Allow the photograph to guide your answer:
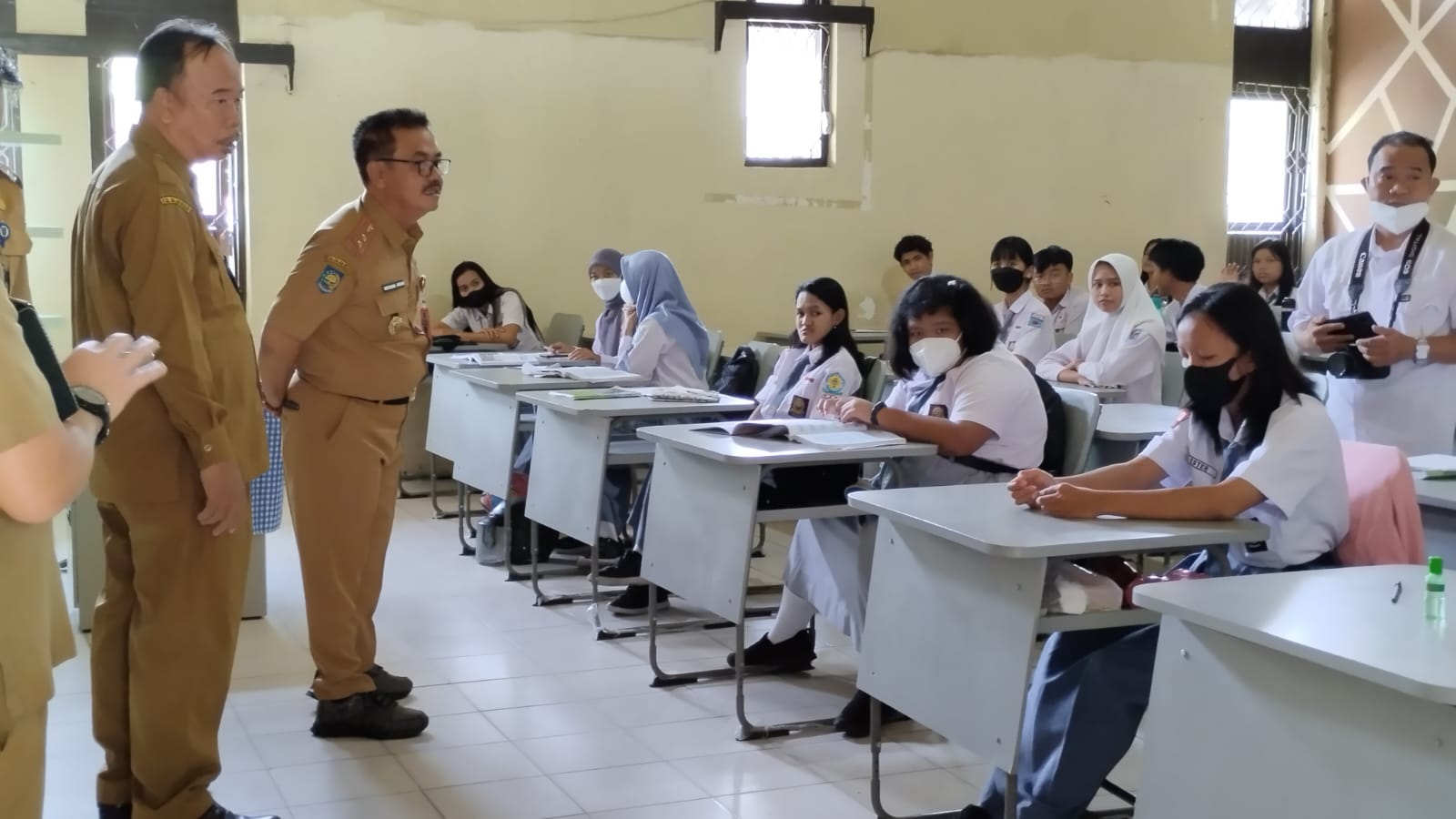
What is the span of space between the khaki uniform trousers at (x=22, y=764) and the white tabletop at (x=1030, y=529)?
1.38 m

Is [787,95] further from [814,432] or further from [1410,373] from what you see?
[1410,373]

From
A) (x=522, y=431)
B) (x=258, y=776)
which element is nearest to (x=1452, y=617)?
(x=258, y=776)

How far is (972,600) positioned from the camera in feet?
7.54

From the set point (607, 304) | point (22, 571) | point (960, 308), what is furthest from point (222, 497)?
point (607, 304)

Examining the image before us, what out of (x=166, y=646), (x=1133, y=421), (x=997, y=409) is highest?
(x=997, y=409)

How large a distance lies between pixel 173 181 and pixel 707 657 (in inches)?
84.7

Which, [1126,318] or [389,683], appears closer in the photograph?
[389,683]

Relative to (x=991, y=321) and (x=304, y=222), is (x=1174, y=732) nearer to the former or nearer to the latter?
(x=991, y=321)

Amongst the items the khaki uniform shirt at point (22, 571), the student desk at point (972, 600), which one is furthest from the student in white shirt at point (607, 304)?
the khaki uniform shirt at point (22, 571)

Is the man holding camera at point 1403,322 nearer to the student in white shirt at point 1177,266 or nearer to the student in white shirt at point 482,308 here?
the student in white shirt at point 1177,266

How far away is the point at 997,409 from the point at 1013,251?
3.83 meters

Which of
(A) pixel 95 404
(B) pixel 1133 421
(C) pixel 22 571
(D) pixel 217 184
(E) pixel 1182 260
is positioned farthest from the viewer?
(D) pixel 217 184

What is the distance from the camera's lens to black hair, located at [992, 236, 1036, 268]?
6.78m

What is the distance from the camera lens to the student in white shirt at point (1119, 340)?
4910 mm
